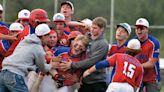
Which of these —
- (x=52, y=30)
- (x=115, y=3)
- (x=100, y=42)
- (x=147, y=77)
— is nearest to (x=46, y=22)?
(x=52, y=30)

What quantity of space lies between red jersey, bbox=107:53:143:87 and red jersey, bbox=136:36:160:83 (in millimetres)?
1026

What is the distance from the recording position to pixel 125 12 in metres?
20.9

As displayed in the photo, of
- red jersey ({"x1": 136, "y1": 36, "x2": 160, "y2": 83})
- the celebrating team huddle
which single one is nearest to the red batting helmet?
the celebrating team huddle

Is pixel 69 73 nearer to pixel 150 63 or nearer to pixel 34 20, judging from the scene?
pixel 34 20

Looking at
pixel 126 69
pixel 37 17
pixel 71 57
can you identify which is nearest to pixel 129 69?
pixel 126 69

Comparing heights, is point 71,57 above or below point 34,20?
below

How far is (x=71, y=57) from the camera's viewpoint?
10000 mm

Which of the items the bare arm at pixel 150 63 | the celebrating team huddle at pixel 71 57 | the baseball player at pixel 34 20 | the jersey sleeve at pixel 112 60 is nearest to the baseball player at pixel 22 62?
the celebrating team huddle at pixel 71 57

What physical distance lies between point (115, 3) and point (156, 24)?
1482 mm

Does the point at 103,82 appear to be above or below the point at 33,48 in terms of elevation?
below

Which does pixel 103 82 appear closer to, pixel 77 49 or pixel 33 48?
pixel 77 49

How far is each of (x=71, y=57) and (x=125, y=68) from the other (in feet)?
2.92

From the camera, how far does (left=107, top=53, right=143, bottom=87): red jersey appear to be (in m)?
9.60

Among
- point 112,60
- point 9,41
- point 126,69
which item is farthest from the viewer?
point 9,41
